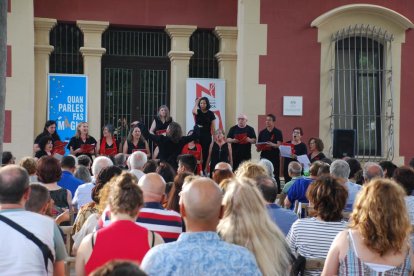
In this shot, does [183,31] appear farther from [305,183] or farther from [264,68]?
[305,183]

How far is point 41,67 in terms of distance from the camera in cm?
1425

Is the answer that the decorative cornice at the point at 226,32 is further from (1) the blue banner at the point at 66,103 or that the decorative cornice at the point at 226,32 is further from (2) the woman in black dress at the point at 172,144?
(2) the woman in black dress at the point at 172,144

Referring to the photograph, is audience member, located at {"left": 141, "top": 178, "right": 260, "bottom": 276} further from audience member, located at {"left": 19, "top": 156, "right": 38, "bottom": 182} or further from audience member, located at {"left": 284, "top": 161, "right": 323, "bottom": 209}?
audience member, located at {"left": 19, "top": 156, "right": 38, "bottom": 182}

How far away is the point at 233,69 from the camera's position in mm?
15078

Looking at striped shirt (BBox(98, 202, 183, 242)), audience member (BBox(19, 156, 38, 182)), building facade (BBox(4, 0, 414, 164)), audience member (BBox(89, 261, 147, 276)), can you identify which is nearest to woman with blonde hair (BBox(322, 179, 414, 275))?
striped shirt (BBox(98, 202, 183, 242))

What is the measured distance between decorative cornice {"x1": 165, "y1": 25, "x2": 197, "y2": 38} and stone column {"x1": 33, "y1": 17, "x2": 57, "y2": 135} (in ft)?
7.10

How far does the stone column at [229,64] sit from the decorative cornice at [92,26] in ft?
7.16

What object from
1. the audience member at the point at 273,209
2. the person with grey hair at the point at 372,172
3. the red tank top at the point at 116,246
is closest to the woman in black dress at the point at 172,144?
the person with grey hair at the point at 372,172

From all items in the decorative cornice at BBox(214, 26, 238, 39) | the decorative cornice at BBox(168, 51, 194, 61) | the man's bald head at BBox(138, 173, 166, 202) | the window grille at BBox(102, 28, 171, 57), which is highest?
the decorative cornice at BBox(214, 26, 238, 39)

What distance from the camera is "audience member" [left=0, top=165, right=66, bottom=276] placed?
423 centimetres

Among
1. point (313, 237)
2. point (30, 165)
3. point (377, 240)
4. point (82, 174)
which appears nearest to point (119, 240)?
point (377, 240)

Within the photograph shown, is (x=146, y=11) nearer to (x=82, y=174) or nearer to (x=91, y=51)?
(x=91, y=51)

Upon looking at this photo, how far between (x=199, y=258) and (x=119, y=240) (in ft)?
3.26

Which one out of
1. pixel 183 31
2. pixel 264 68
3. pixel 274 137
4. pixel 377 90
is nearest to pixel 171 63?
pixel 183 31
